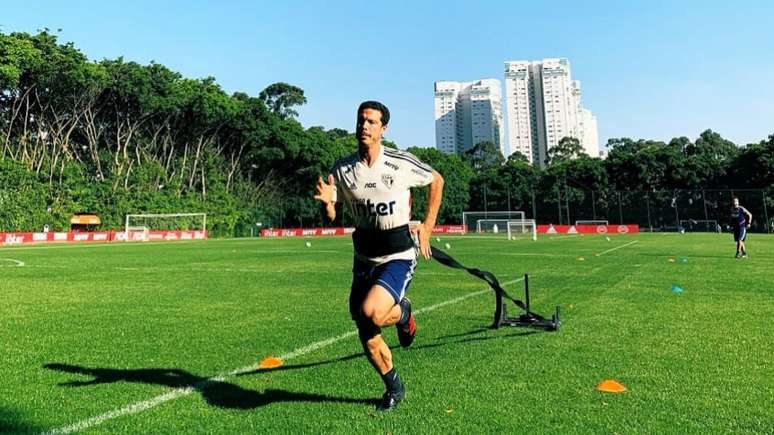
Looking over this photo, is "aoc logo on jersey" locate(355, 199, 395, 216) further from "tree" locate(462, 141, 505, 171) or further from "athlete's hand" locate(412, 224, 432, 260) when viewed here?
"tree" locate(462, 141, 505, 171)

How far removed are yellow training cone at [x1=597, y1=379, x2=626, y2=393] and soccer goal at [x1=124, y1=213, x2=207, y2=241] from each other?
53.4m

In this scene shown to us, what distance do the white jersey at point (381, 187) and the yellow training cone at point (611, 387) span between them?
5.94 ft

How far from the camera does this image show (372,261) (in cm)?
427

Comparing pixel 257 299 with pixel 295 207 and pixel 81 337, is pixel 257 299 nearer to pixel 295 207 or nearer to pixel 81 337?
pixel 81 337

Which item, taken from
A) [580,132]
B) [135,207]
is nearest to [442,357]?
[135,207]

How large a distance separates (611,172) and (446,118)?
271 feet

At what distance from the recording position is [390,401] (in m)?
3.88

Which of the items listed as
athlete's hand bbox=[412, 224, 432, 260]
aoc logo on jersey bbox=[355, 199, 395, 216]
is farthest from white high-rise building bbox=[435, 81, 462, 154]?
aoc logo on jersey bbox=[355, 199, 395, 216]

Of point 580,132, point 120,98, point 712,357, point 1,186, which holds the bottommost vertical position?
point 712,357

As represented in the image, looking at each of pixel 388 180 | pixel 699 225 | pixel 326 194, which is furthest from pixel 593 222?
pixel 326 194

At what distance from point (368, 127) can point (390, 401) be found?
2077 mm

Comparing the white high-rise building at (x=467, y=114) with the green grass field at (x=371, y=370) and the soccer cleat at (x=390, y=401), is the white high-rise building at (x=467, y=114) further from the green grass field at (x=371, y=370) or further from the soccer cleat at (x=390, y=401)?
the soccer cleat at (x=390, y=401)

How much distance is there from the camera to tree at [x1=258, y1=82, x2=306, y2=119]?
75.2m

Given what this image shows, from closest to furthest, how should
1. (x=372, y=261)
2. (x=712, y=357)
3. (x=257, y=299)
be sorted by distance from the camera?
(x=372, y=261)
(x=712, y=357)
(x=257, y=299)
